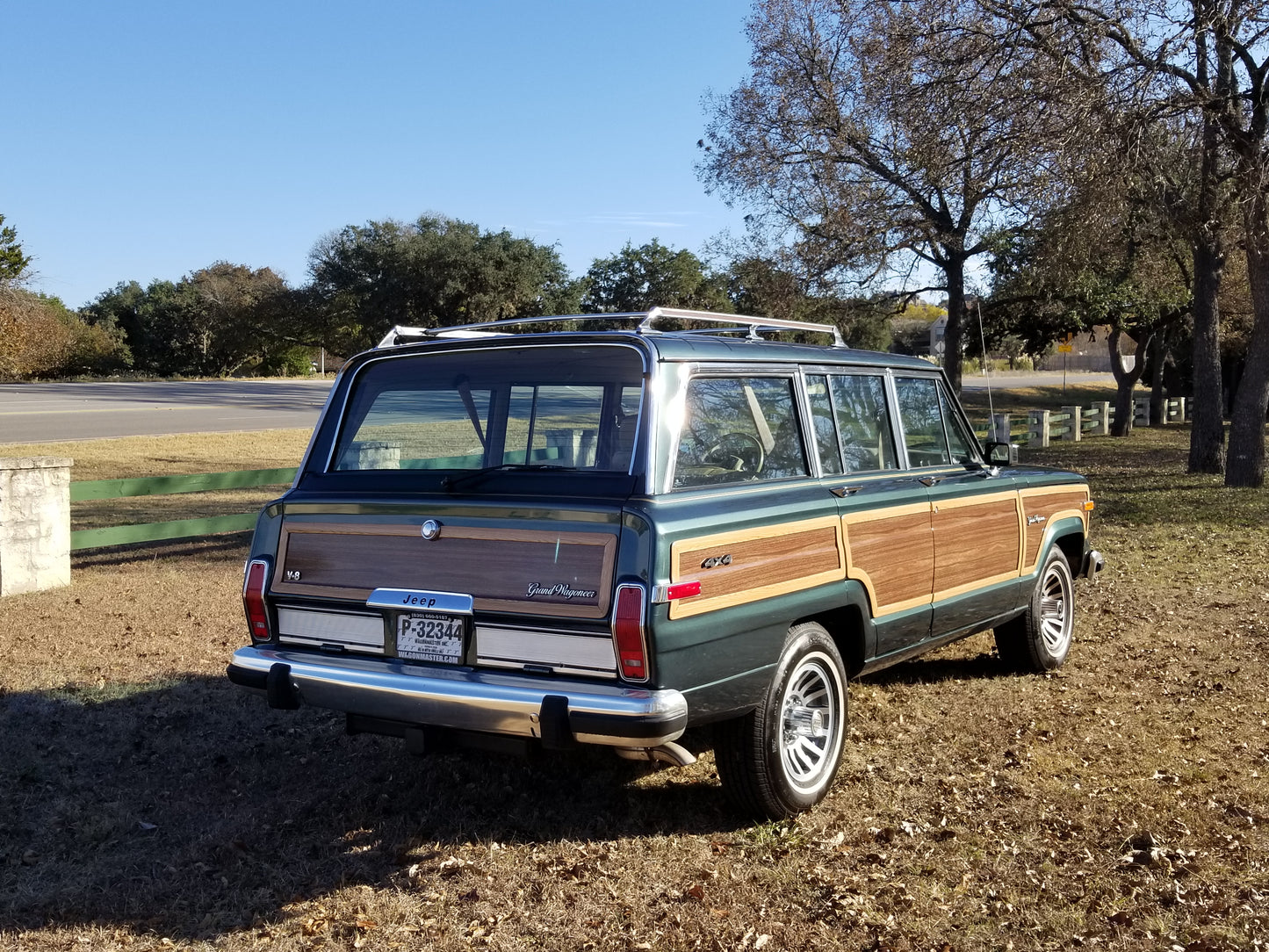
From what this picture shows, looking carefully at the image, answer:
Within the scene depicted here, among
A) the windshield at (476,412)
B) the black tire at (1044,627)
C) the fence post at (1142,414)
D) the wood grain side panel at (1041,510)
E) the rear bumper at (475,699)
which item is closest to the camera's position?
the rear bumper at (475,699)

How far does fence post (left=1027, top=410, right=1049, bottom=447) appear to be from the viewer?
92.1ft

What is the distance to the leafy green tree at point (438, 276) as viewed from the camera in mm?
46312

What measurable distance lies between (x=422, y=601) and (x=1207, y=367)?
17.9 m

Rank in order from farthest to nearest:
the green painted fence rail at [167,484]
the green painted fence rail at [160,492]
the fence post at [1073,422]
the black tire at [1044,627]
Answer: the fence post at [1073,422]
the green painted fence rail at [167,484]
the green painted fence rail at [160,492]
the black tire at [1044,627]

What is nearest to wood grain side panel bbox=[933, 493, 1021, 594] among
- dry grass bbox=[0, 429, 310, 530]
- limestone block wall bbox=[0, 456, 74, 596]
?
limestone block wall bbox=[0, 456, 74, 596]

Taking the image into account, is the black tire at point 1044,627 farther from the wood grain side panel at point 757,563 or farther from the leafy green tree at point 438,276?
the leafy green tree at point 438,276

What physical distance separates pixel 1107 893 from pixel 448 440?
3156mm

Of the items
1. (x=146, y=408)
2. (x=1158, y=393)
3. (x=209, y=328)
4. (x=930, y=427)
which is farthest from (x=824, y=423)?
(x=209, y=328)

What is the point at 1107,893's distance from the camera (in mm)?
4086

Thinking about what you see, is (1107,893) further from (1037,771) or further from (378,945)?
(378,945)

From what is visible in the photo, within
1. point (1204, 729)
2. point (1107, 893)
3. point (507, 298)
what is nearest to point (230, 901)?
point (1107, 893)

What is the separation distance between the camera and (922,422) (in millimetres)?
6160

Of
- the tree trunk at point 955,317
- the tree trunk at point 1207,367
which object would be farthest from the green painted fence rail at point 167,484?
the tree trunk at point 955,317

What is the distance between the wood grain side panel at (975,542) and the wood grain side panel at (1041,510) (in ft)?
0.48
